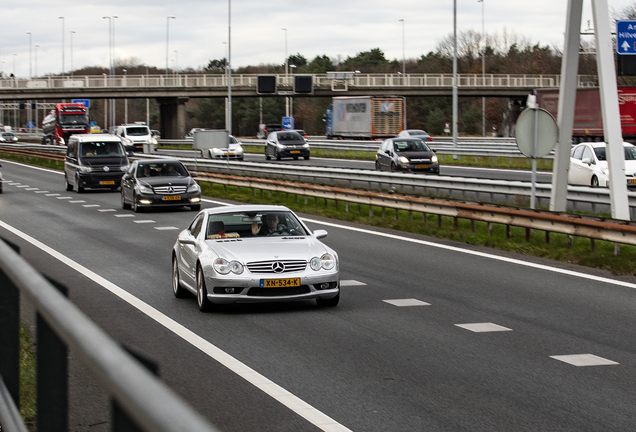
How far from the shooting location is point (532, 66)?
11944 cm

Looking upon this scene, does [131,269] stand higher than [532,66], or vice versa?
[532,66]

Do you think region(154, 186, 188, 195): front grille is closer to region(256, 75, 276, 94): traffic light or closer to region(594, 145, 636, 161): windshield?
region(594, 145, 636, 161): windshield

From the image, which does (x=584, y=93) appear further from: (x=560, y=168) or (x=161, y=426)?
(x=161, y=426)

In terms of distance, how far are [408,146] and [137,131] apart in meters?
33.4

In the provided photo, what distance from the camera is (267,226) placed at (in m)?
12.3

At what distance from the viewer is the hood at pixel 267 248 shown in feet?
36.8

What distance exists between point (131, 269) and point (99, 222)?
8.95m

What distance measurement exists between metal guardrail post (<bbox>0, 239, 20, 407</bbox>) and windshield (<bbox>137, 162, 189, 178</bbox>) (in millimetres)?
24161

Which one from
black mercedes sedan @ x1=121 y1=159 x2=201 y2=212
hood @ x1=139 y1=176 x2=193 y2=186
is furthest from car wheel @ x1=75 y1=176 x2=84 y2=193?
hood @ x1=139 y1=176 x2=193 y2=186

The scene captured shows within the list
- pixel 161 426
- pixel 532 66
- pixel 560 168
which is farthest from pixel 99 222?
pixel 532 66

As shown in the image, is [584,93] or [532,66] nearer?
[584,93]

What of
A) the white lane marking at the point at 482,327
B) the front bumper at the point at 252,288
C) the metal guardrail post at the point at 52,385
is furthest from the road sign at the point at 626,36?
the metal guardrail post at the point at 52,385

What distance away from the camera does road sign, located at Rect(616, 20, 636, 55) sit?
130ft

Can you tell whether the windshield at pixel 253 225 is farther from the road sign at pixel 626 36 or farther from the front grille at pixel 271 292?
the road sign at pixel 626 36
